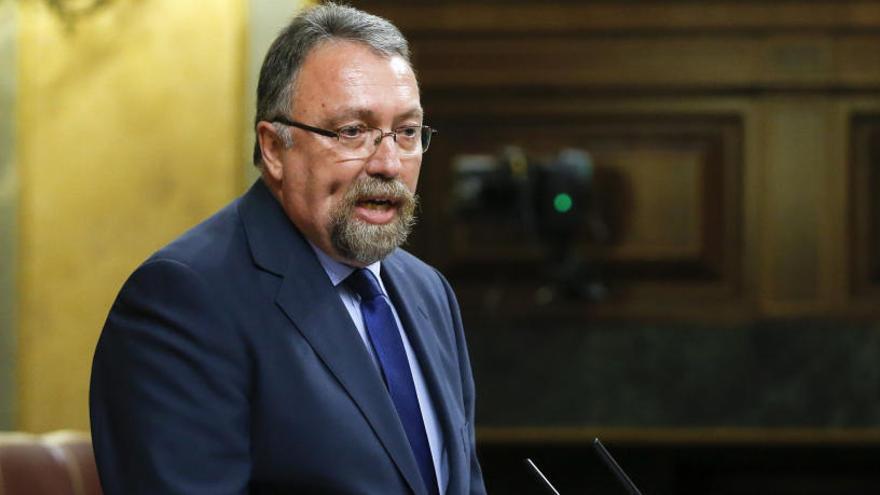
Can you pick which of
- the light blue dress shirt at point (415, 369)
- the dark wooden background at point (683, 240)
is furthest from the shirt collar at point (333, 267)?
the dark wooden background at point (683, 240)

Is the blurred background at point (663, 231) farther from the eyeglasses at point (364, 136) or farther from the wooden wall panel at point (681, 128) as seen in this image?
the eyeglasses at point (364, 136)

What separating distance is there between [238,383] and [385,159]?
29 centimetres

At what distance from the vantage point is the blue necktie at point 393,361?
1734mm

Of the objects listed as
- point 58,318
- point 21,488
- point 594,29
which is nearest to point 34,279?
point 58,318

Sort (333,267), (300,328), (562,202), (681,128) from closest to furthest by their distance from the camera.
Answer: (300,328)
(333,267)
(562,202)
(681,128)

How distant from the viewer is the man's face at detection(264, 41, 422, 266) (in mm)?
1685

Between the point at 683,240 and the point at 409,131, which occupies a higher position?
the point at 409,131

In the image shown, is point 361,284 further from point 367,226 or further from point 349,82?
point 349,82

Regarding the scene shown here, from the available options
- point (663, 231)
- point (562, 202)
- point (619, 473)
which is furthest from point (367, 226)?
point (663, 231)

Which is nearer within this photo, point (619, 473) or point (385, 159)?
point (619, 473)

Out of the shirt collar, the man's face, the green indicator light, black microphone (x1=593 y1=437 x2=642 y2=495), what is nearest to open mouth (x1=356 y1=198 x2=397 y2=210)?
the man's face

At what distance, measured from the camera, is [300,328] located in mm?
1667

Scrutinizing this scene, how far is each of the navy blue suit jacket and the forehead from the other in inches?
6.3

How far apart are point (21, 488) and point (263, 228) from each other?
0.72 meters
